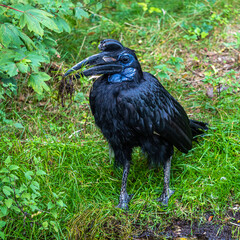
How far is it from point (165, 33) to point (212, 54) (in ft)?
2.49

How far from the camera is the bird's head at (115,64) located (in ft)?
9.91

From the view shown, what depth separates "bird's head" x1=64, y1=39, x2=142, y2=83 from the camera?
302 cm

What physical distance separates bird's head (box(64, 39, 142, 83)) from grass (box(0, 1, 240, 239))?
0.43 meters

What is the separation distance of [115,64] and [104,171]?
109 centimetres

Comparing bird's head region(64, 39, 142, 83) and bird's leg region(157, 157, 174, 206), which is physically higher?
bird's head region(64, 39, 142, 83)

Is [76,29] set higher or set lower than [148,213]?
higher

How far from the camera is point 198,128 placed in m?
3.72

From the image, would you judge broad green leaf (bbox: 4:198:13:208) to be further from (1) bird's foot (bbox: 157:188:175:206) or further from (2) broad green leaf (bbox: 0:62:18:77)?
(1) bird's foot (bbox: 157:188:175:206)

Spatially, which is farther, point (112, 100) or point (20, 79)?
point (20, 79)

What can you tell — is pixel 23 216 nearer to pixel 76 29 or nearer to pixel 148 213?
pixel 148 213

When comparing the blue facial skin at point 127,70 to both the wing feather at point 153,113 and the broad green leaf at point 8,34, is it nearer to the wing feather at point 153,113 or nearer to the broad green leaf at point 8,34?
the wing feather at point 153,113

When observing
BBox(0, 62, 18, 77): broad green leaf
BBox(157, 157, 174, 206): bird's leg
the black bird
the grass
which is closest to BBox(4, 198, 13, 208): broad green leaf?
the grass

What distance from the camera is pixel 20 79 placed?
4566 millimetres

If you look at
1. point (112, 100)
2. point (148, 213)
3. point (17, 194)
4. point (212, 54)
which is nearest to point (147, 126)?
point (112, 100)
